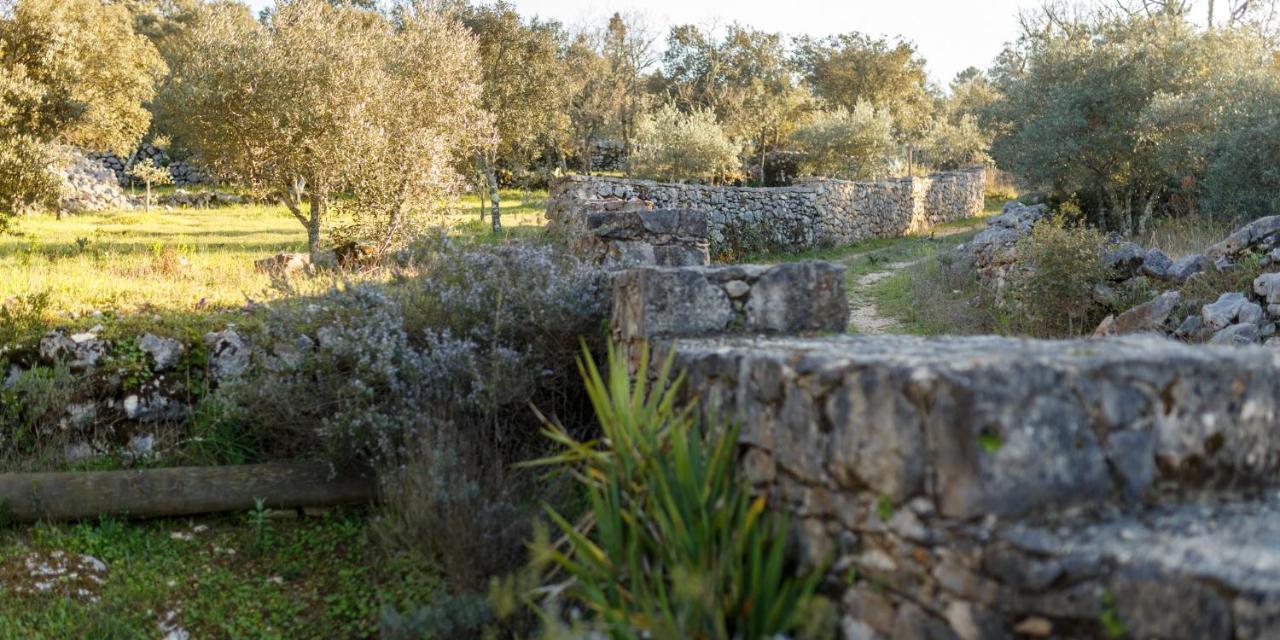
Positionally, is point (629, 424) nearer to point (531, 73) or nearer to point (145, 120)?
point (531, 73)

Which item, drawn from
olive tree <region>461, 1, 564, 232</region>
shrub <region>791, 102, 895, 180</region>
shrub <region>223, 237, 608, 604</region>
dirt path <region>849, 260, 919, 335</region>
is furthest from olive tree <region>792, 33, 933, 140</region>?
shrub <region>223, 237, 608, 604</region>

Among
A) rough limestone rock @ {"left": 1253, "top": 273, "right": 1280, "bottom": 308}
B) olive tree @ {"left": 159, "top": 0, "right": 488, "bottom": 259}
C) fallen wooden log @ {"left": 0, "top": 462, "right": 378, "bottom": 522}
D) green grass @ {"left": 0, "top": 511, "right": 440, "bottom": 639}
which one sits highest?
olive tree @ {"left": 159, "top": 0, "right": 488, "bottom": 259}

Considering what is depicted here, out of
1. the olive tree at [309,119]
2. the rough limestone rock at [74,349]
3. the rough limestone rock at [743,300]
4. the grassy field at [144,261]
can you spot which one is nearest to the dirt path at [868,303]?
the rough limestone rock at [743,300]

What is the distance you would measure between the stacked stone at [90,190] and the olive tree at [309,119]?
6963 mm

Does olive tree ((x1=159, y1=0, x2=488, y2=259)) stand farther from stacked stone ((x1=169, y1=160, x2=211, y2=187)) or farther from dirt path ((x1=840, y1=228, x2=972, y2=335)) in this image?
stacked stone ((x1=169, y1=160, x2=211, y2=187))

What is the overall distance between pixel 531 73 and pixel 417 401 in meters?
16.4

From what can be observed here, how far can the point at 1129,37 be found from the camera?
1797 centimetres

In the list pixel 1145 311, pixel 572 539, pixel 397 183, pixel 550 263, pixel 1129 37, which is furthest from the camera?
pixel 1129 37

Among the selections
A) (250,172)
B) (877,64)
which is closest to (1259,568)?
(250,172)

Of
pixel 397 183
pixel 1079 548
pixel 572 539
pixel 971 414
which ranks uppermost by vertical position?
pixel 397 183

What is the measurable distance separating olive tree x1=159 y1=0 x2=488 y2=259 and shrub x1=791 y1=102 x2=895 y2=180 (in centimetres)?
1725

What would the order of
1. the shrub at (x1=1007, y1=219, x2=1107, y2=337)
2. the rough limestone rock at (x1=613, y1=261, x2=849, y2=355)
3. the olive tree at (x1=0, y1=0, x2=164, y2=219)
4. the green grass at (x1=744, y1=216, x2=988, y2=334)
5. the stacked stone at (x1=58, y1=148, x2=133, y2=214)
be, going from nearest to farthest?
the rough limestone rock at (x1=613, y1=261, x2=849, y2=355), the shrub at (x1=1007, y1=219, x2=1107, y2=337), the green grass at (x1=744, y1=216, x2=988, y2=334), the olive tree at (x1=0, y1=0, x2=164, y2=219), the stacked stone at (x1=58, y1=148, x2=133, y2=214)

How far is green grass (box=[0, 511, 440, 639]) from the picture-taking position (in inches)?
198

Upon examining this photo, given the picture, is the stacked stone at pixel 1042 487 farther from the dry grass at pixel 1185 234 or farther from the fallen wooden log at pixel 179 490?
the dry grass at pixel 1185 234
